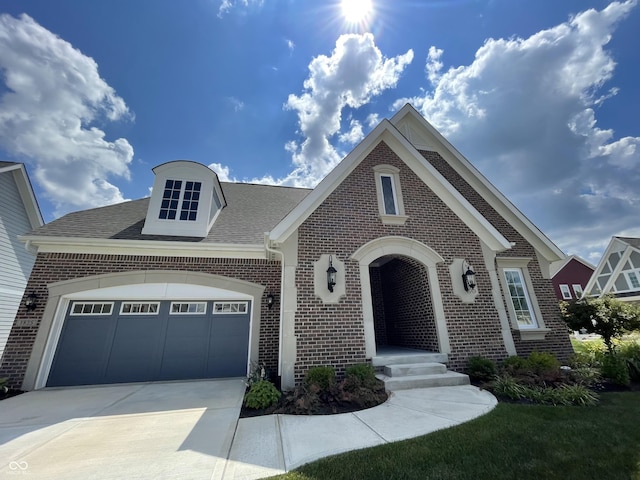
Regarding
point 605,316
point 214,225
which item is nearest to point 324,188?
point 214,225

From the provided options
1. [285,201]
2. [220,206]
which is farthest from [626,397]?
[220,206]

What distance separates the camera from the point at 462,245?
8250 mm

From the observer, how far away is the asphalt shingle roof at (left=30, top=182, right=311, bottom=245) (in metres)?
7.99

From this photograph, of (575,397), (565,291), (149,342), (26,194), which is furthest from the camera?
(565,291)

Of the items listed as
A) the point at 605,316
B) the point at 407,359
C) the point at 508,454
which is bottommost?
the point at 508,454

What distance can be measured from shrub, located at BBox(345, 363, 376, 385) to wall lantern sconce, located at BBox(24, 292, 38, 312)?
342 inches

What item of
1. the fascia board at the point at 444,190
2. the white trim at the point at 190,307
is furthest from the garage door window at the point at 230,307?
the fascia board at the point at 444,190

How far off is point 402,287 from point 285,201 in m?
6.53

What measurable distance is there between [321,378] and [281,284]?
2575 millimetres

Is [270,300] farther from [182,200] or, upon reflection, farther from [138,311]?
[182,200]

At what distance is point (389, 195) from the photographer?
27.9 ft

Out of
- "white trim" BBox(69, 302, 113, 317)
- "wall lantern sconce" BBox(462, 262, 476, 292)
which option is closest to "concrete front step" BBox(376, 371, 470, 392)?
"wall lantern sconce" BBox(462, 262, 476, 292)

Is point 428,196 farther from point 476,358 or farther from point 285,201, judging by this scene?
point 285,201

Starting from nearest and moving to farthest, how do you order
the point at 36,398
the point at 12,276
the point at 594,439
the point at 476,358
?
1. the point at 594,439
2. the point at 36,398
3. the point at 476,358
4. the point at 12,276
